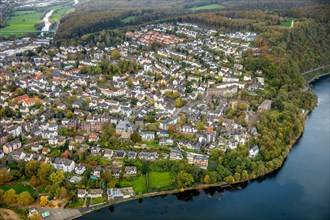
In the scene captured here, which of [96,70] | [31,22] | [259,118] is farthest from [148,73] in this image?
[31,22]

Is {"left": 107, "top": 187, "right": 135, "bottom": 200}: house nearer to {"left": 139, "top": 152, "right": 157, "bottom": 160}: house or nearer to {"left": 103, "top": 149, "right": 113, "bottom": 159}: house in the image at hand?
{"left": 139, "top": 152, "right": 157, "bottom": 160}: house

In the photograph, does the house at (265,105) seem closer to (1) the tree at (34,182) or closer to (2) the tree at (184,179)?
(2) the tree at (184,179)

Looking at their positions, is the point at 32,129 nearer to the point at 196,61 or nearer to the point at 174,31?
the point at 196,61

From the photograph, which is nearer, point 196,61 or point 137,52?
point 196,61

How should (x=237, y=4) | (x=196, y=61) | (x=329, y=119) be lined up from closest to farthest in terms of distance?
(x=329, y=119), (x=196, y=61), (x=237, y=4)

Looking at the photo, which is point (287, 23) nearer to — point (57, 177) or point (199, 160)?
point (199, 160)
